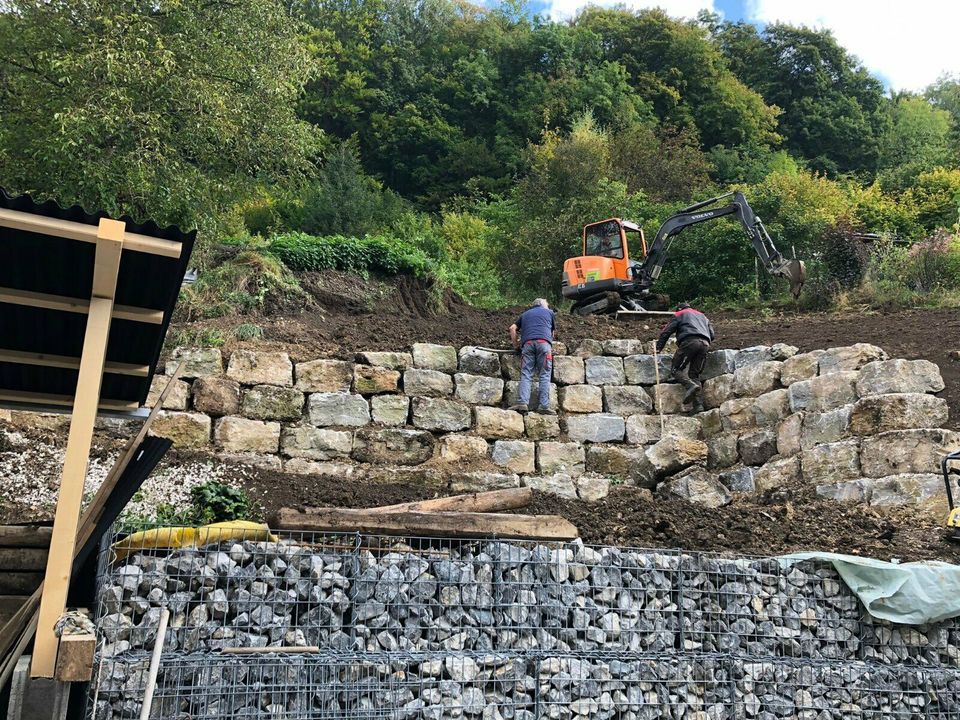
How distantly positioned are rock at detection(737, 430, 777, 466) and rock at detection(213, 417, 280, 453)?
5775 millimetres

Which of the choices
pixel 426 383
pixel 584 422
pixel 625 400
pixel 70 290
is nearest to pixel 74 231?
pixel 70 290

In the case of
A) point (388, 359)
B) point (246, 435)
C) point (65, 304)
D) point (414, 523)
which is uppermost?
point (388, 359)

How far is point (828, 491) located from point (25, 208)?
8834mm

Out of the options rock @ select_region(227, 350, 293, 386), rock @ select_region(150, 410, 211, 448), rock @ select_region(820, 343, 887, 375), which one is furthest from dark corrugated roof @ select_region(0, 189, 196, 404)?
rock @ select_region(820, 343, 887, 375)

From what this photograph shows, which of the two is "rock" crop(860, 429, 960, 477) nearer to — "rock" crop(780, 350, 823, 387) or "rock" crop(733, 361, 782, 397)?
"rock" crop(780, 350, 823, 387)

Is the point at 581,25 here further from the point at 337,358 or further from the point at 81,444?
the point at 81,444

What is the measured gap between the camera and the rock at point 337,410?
440 inches

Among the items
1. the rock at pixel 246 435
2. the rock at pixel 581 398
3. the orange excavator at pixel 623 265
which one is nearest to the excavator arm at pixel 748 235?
the orange excavator at pixel 623 265

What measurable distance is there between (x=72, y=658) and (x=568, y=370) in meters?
9.72

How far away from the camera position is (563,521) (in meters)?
7.00

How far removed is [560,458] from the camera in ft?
39.3

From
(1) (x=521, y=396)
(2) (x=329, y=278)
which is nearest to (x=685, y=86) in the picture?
Answer: (2) (x=329, y=278)

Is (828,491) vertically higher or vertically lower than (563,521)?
higher

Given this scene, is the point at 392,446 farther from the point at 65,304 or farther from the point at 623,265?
the point at 65,304
